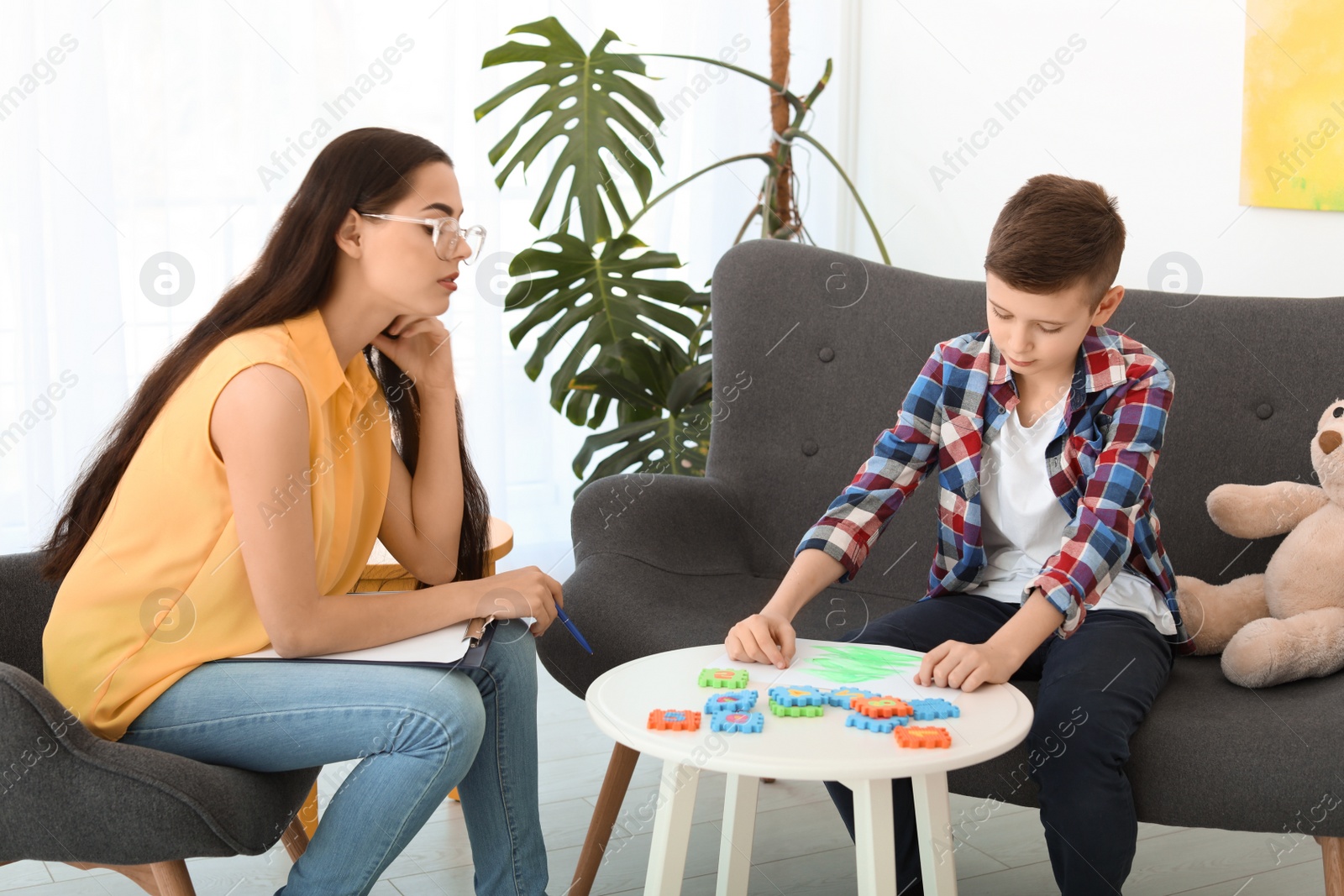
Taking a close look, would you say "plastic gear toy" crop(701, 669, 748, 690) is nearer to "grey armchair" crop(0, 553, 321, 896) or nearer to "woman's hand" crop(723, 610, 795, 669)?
"woman's hand" crop(723, 610, 795, 669)

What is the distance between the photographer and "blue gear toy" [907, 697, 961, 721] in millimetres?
1048

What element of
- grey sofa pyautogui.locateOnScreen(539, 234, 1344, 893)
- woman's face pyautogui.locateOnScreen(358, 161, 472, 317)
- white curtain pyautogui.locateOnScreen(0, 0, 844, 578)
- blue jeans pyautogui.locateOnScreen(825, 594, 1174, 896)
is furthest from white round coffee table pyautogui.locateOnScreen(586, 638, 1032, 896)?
white curtain pyautogui.locateOnScreen(0, 0, 844, 578)

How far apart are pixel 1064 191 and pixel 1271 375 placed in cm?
60

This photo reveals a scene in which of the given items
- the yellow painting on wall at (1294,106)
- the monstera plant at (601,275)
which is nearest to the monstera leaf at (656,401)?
the monstera plant at (601,275)

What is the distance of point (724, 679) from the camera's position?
1.14 m

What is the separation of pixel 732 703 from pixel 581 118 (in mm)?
1609

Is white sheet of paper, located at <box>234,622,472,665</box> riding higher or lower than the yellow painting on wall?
lower

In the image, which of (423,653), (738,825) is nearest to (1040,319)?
(738,825)

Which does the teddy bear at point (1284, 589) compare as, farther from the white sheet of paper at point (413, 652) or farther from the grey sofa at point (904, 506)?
the white sheet of paper at point (413, 652)

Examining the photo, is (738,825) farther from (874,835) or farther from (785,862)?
(785,862)

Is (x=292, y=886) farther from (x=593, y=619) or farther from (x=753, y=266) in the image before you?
(x=753, y=266)

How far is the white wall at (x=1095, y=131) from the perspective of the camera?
215 cm

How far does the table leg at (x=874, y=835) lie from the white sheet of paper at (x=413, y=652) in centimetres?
43

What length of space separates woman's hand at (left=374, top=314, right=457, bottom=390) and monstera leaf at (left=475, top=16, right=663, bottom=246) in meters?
0.87
